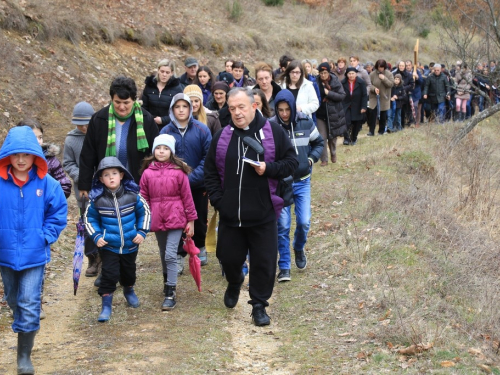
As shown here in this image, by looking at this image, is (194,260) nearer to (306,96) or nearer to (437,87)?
(306,96)

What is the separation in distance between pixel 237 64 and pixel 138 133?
6.14 m

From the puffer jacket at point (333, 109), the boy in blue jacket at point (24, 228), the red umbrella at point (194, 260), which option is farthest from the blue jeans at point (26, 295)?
the puffer jacket at point (333, 109)

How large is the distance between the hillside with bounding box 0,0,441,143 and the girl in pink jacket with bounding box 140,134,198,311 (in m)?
6.48

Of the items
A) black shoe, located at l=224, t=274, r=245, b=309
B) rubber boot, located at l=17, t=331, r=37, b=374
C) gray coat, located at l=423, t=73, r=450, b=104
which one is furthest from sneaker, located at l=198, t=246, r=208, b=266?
gray coat, located at l=423, t=73, r=450, b=104

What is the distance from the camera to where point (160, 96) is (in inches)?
406

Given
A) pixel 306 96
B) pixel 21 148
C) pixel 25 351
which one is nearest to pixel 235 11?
pixel 306 96

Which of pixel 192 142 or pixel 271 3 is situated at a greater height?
pixel 271 3

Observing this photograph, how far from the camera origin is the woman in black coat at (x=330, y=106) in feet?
47.8

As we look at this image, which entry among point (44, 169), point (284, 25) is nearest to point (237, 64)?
point (44, 169)

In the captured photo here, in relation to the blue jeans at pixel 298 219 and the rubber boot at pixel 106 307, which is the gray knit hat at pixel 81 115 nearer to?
the rubber boot at pixel 106 307

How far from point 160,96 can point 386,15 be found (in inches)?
1408

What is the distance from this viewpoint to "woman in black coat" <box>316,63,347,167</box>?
1457cm

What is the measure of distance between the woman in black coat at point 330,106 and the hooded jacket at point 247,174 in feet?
26.6

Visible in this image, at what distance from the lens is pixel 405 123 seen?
2181cm
